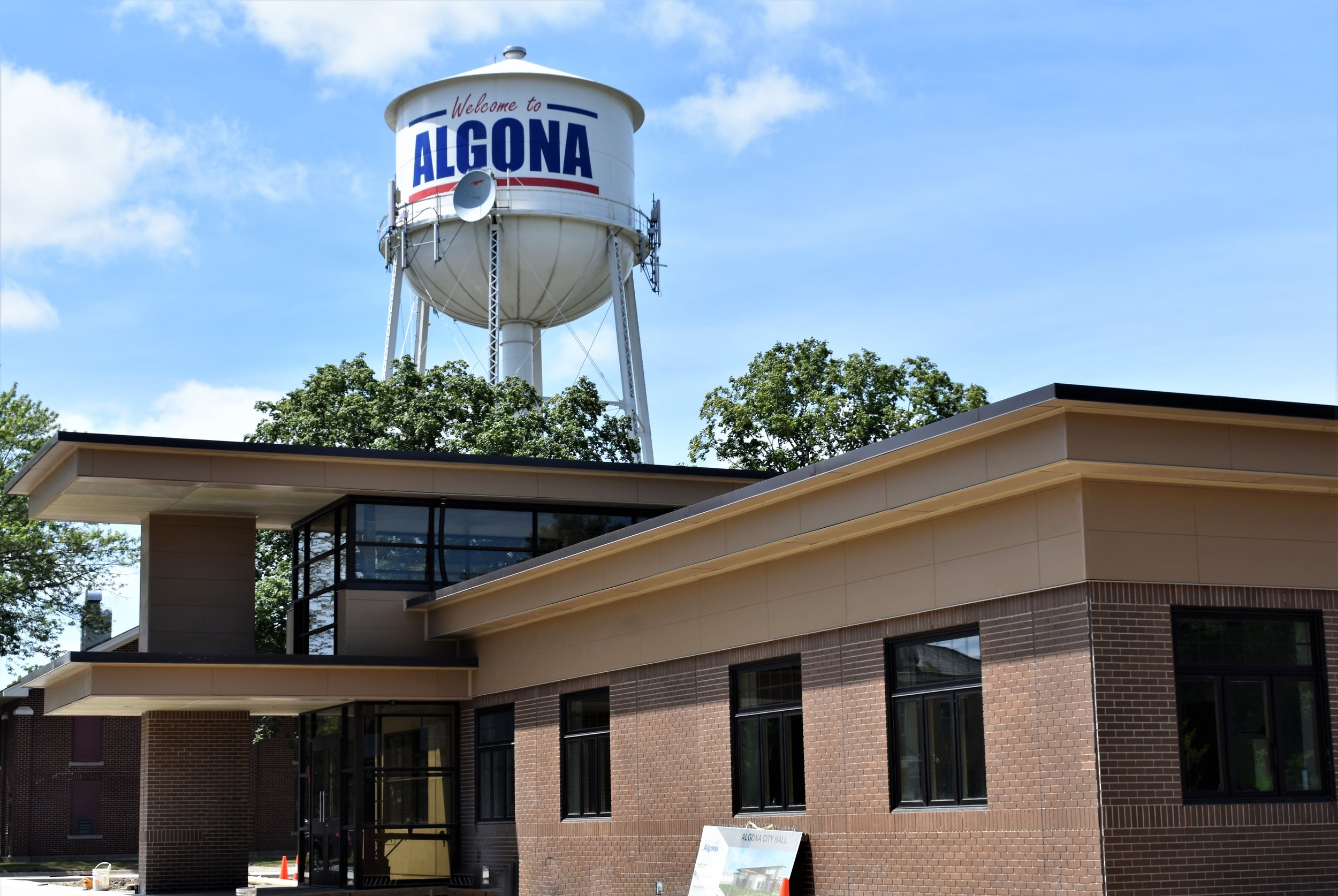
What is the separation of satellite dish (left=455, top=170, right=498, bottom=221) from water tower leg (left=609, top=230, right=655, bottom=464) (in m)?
4.34

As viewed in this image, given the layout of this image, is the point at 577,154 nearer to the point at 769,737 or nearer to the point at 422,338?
the point at 422,338

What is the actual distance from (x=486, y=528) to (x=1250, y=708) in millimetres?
15154

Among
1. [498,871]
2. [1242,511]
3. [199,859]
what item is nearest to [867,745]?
[1242,511]

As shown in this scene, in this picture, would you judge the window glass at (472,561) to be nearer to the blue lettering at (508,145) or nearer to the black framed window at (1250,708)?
the black framed window at (1250,708)

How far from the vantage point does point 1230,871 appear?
1495 centimetres

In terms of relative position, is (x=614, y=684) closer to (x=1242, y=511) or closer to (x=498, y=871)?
(x=498, y=871)

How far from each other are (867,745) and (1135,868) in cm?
374

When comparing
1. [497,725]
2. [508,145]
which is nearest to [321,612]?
[497,725]

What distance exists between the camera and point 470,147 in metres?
46.2

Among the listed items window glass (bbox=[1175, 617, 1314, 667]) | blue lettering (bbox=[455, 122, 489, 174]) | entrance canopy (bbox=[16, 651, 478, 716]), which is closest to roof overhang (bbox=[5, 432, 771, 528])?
entrance canopy (bbox=[16, 651, 478, 716])

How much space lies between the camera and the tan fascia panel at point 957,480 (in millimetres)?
14906

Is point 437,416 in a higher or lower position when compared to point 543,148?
lower

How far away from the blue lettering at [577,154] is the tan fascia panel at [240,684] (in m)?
22.5

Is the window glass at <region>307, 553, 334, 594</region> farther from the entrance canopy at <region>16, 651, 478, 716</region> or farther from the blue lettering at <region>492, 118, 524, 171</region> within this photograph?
the blue lettering at <region>492, 118, 524, 171</region>
